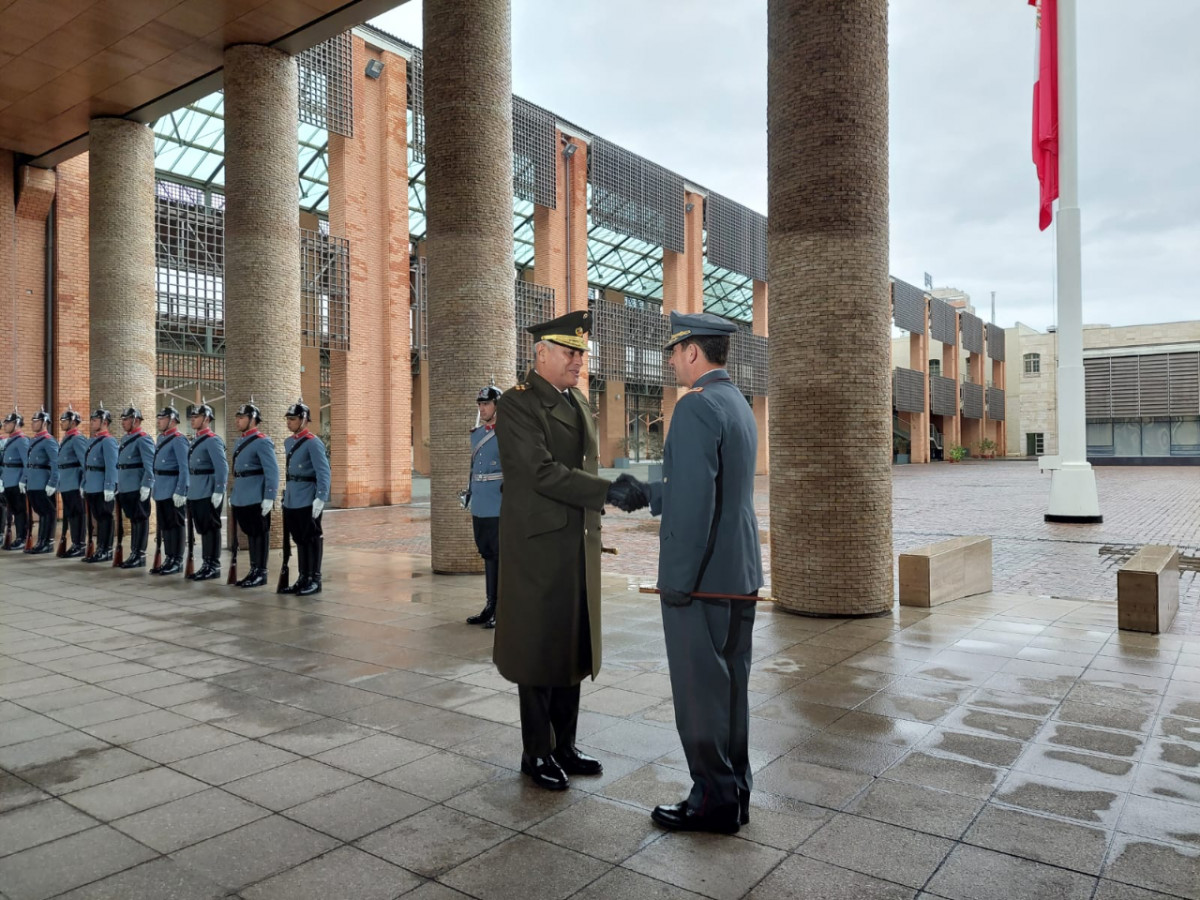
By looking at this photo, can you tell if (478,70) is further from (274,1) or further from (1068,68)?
(1068,68)

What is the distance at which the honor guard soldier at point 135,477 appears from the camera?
403 inches

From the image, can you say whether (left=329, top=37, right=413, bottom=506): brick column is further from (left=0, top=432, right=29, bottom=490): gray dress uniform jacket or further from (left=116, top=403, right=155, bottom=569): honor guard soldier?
(left=116, top=403, right=155, bottom=569): honor guard soldier

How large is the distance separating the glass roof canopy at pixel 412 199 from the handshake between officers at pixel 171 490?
5192 millimetres

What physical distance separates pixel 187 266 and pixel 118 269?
605 cm

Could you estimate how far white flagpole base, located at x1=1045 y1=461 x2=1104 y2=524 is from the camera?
15.3 meters

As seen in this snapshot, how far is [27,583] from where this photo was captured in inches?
361

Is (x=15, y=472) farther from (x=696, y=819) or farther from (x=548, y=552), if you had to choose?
(x=696, y=819)

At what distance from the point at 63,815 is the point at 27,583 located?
23.9 ft

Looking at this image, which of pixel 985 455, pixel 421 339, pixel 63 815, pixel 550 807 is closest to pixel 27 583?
pixel 63 815

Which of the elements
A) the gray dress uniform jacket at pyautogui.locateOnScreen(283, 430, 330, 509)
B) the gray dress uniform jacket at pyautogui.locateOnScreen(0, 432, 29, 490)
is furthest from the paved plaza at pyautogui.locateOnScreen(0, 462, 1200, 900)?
the gray dress uniform jacket at pyautogui.locateOnScreen(0, 432, 29, 490)

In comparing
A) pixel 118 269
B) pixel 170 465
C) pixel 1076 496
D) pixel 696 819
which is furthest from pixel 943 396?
pixel 696 819

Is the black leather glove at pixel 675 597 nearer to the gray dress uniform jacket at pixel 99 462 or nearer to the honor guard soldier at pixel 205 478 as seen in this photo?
the honor guard soldier at pixel 205 478

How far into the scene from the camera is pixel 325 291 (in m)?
20.0

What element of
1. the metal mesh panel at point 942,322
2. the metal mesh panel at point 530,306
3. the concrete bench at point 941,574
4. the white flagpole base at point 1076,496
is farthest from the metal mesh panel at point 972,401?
the concrete bench at point 941,574
